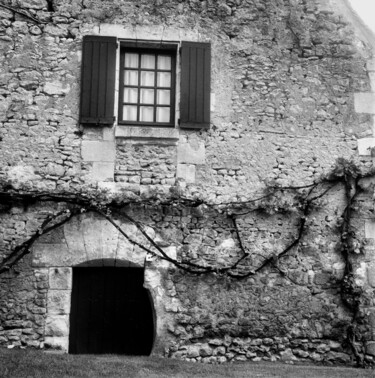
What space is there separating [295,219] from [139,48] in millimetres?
3143

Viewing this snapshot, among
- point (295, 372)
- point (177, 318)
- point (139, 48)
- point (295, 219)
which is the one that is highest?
point (139, 48)

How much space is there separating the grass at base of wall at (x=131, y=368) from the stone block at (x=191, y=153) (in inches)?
100

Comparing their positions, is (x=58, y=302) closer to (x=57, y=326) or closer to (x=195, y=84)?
(x=57, y=326)

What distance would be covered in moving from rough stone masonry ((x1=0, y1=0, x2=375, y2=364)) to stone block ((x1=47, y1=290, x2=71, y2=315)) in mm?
17

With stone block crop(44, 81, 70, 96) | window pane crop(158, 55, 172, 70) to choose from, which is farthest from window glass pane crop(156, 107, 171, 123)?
stone block crop(44, 81, 70, 96)

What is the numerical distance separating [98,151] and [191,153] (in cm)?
122

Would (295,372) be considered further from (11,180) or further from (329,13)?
(329,13)

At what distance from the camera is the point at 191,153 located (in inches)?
309

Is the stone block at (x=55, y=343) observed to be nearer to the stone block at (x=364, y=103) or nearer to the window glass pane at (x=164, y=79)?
the window glass pane at (x=164, y=79)

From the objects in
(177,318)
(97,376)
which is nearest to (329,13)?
(177,318)

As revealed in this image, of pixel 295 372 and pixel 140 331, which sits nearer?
pixel 295 372

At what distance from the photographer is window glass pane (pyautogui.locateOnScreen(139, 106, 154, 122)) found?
8016 mm

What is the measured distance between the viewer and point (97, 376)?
6.02 metres

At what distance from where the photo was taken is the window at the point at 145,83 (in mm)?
7793
